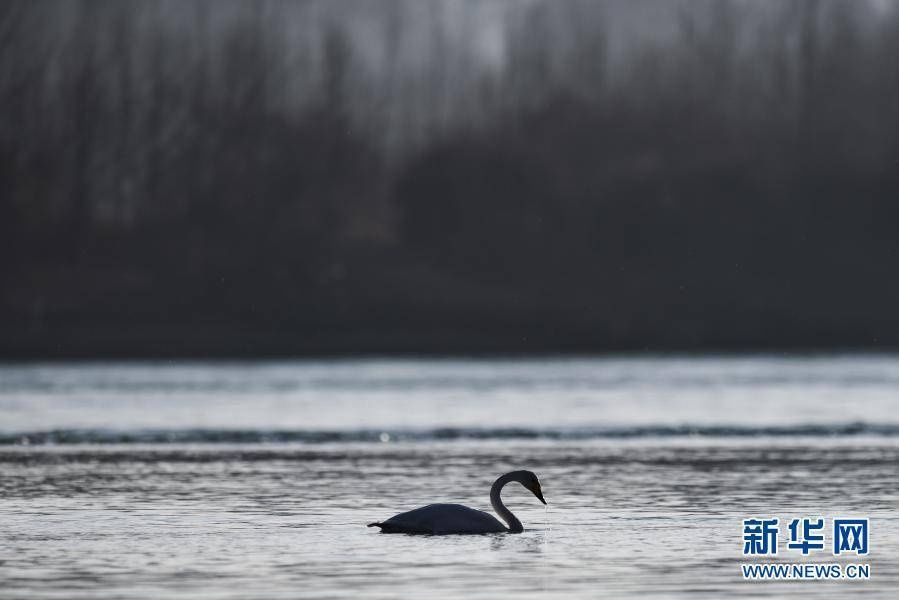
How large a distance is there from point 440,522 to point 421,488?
6.28 meters

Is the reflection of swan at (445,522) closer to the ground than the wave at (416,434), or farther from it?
closer to the ground

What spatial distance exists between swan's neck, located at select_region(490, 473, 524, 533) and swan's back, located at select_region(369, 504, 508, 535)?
0.19 meters

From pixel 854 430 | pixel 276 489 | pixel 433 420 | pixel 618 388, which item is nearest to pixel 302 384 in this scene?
pixel 618 388

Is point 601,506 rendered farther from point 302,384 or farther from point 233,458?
point 302,384

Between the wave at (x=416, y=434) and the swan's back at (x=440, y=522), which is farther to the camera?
the wave at (x=416, y=434)

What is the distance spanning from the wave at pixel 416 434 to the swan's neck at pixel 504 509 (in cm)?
1717

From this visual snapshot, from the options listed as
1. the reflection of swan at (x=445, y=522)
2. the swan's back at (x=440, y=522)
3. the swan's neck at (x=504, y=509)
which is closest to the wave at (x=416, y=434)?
the swan's neck at (x=504, y=509)

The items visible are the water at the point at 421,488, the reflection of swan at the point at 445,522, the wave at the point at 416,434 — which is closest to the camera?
the water at the point at 421,488

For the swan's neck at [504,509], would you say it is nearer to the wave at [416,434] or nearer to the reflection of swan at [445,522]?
the reflection of swan at [445,522]

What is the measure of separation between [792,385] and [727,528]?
4819cm

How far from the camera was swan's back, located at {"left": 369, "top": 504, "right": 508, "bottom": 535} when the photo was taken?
20.5 m

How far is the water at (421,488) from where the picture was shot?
17.4 m

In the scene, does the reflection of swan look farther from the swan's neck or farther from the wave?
the wave

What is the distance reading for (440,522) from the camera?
20.5 m
